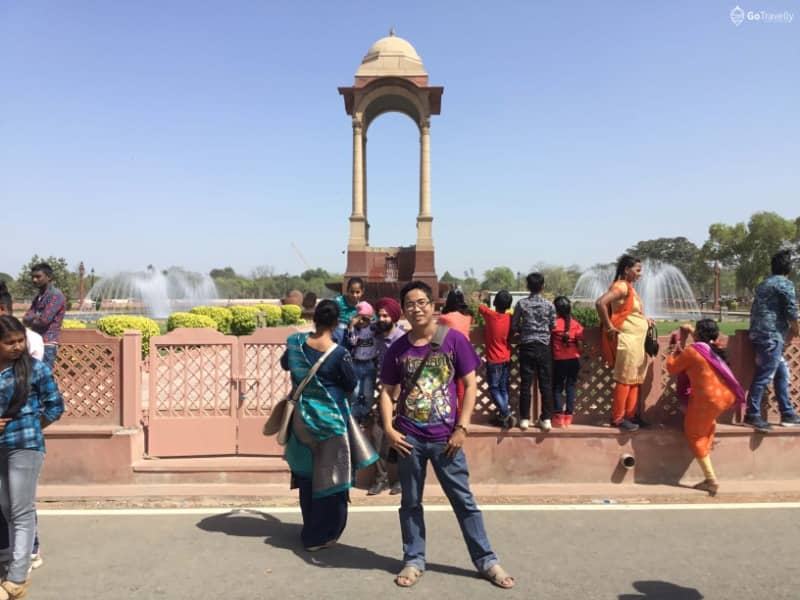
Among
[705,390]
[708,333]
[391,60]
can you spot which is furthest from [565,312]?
[391,60]

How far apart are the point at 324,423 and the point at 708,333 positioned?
129 inches

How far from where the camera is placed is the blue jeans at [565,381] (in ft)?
16.2

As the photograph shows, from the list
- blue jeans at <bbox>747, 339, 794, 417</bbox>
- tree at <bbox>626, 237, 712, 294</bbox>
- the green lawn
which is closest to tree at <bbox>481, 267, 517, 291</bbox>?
tree at <bbox>626, 237, 712, 294</bbox>

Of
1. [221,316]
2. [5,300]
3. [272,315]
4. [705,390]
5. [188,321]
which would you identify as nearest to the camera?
[5,300]

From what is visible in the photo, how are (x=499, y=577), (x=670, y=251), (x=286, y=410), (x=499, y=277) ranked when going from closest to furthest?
(x=499, y=577), (x=286, y=410), (x=670, y=251), (x=499, y=277)

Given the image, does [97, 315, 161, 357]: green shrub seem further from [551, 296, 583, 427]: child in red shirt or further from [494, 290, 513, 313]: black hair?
[551, 296, 583, 427]: child in red shirt

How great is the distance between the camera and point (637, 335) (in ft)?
15.8

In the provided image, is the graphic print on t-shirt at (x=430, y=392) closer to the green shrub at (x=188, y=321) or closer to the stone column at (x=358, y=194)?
the green shrub at (x=188, y=321)

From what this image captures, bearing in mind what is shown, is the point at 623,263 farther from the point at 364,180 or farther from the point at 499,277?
the point at 499,277

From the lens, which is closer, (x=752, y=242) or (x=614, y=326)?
(x=614, y=326)

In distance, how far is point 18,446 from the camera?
3004 millimetres

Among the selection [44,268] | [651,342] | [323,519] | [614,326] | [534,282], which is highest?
[44,268]

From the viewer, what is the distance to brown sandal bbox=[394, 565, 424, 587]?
313 centimetres

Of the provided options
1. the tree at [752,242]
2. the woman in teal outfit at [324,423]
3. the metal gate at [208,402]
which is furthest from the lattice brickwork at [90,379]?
the tree at [752,242]
